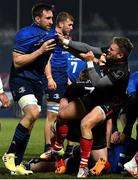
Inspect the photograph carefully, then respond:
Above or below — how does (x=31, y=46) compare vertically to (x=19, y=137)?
above

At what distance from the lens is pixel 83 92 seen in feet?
28.9

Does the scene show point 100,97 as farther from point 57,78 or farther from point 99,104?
point 57,78

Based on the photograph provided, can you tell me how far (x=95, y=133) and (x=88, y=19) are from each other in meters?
18.1

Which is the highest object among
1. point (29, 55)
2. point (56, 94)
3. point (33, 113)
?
point (29, 55)

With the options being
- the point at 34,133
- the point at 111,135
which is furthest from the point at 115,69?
the point at 34,133

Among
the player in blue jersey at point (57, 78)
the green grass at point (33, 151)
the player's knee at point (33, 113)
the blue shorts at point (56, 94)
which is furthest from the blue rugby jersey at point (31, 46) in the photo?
the blue shorts at point (56, 94)

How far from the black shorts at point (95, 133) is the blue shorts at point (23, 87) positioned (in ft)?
1.69

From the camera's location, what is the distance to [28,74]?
847cm

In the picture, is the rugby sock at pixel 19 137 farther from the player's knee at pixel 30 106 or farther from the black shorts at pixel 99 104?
the black shorts at pixel 99 104

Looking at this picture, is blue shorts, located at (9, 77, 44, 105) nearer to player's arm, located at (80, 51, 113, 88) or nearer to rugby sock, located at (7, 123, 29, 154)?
rugby sock, located at (7, 123, 29, 154)

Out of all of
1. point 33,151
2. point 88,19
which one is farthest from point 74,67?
point 88,19

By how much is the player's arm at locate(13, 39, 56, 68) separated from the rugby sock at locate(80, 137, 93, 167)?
3.38ft

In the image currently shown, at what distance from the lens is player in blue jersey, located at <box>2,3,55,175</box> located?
8234 millimetres

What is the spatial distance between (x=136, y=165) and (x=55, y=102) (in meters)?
3.00
